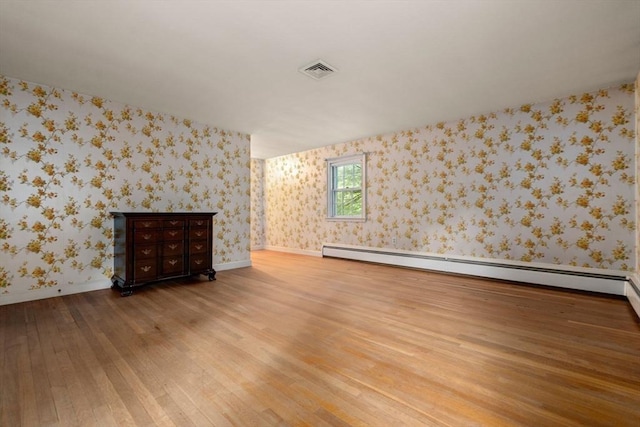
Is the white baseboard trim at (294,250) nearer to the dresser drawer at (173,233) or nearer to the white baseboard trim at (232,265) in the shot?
the white baseboard trim at (232,265)

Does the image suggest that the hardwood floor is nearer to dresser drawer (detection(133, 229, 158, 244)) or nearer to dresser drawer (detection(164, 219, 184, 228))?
dresser drawer (detection(133, 229, 158, 244))

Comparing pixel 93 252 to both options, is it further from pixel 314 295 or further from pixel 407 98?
pixel 407 98

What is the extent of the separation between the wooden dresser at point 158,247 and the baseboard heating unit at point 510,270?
2.89 metres

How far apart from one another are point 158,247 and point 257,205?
392 cm

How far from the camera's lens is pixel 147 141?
13.4 feet

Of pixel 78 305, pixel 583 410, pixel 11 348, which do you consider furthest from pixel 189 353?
pixel 583 410

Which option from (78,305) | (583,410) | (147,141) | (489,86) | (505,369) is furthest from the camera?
(147,141)

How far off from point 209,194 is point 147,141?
118cm

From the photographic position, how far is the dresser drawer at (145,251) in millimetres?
3524

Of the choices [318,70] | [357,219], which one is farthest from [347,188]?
[318,70]

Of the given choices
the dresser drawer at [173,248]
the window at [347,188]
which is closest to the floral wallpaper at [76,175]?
the dresser drawer at [173,248]

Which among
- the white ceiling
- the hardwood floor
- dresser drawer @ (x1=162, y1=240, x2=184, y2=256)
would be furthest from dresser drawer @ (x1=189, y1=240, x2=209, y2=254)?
the white ceiling

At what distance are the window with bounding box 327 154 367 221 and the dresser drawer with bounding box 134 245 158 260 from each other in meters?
3.47

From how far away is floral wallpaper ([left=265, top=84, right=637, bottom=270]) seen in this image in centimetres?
338
